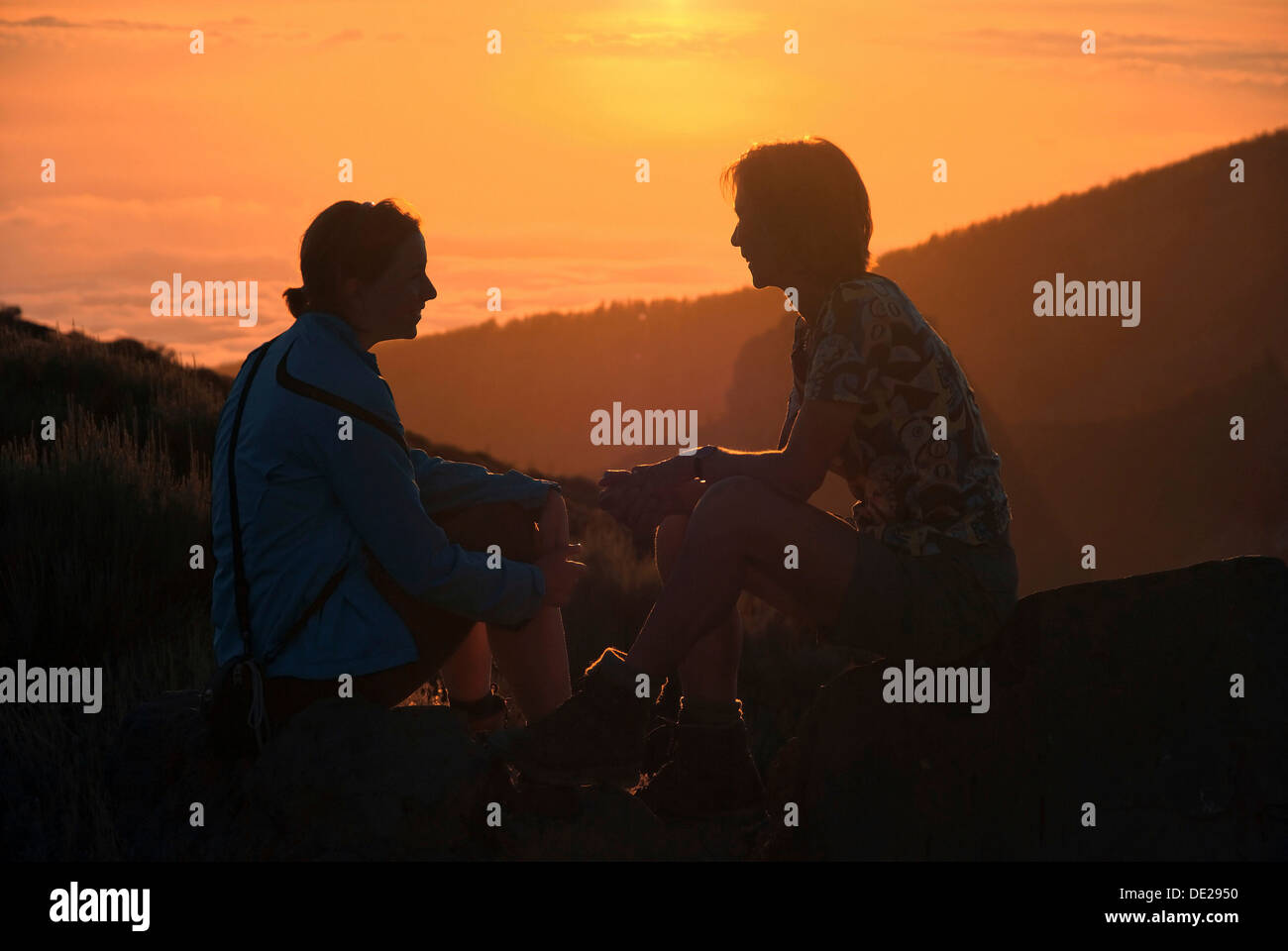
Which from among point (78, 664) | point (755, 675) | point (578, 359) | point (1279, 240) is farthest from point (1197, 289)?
point (78, 664)

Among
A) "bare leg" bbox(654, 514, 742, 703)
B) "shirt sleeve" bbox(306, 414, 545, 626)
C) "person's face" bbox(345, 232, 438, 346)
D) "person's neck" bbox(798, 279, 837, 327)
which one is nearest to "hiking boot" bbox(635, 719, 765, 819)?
"bare leg" bbox(654, 514, 742, 703)

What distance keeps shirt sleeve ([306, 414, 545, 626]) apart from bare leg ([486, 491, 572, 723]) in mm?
440

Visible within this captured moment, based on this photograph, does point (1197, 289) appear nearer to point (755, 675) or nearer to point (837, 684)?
point (755, 675)

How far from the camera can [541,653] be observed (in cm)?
421

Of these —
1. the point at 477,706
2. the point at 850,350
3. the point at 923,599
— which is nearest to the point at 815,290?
the point at 850,350

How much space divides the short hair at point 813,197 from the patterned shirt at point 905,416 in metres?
0.17

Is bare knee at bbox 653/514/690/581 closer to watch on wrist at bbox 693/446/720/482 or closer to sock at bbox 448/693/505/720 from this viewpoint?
watch on wrist at bbox 693/446/720/482

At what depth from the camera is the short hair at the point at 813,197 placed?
4.13 meters

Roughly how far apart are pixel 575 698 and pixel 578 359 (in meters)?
53.6

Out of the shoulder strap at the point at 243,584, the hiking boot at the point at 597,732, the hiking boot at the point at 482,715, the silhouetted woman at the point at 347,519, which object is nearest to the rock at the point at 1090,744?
the hiking boot at the point at 597,732

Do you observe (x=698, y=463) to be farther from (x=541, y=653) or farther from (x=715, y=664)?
(x=541, y=653)

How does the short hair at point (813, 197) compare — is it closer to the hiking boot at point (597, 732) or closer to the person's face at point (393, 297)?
the person's face at point (393, 297)

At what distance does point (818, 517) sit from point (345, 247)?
168cm

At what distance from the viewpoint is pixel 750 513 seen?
3.88 m
